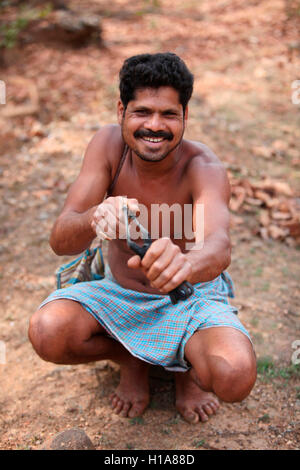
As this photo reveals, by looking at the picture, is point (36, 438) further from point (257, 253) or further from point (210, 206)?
point (257, 253)

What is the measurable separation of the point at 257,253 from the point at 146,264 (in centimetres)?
209

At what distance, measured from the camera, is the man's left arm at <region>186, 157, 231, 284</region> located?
1.80 metres

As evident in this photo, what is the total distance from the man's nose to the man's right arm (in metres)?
0.32

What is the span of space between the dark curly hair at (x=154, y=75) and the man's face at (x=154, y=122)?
0.09ft

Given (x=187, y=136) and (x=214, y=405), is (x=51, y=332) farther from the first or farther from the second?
(x=187, y=136)

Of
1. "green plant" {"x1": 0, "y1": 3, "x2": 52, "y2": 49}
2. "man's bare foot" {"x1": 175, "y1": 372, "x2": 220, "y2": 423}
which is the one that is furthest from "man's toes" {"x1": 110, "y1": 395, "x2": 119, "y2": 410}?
"green plant" {"x1": 0, "y1": 3, "x2": 52, "y2": 49}

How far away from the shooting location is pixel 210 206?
6.67ft

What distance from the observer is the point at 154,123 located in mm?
1997

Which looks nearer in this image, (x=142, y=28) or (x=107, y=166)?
(x=107, y=166)

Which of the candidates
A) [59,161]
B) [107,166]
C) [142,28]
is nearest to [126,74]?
[107,166]

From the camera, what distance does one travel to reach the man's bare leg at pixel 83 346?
1931 mm

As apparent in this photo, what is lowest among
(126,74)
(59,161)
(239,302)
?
(239,302)

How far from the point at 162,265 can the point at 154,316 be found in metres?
0.67

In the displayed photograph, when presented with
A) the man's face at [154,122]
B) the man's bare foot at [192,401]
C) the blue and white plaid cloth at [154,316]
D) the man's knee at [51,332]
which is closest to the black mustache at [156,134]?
the man's face at [154,122]
